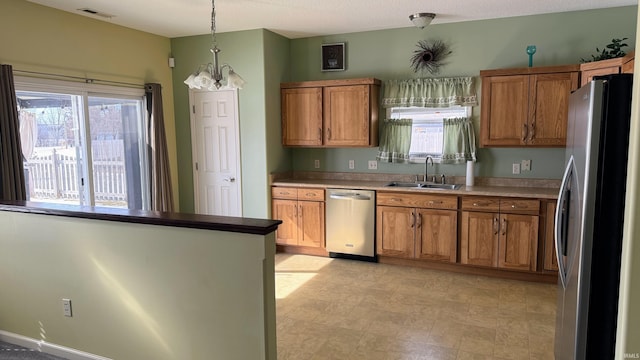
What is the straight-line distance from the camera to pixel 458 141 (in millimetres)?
4906

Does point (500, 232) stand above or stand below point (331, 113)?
below

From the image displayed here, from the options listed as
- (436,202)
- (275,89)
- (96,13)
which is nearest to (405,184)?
(436,202)

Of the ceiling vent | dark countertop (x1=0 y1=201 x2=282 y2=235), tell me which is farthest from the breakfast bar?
the ceiling vent

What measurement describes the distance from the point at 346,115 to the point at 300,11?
1.31 meters

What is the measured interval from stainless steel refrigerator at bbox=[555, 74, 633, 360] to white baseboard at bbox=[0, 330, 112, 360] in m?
2.73

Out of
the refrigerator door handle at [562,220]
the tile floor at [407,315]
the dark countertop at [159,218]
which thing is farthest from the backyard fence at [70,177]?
the refrigerator door handle at [562,220]

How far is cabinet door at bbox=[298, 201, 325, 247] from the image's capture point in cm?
512

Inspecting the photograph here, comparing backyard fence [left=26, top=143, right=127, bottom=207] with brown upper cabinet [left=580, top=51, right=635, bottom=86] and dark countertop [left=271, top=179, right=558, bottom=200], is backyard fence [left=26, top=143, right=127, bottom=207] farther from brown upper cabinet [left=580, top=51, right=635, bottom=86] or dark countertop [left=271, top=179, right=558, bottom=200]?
brown upper cabinet [left=580, top=51, right=635, bottom=86]

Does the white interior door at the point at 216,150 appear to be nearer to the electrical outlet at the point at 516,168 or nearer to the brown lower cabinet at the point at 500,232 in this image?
the brown lower cabinet at the point at 500,232

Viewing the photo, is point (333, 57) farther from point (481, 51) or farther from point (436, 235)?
point (436, 235)

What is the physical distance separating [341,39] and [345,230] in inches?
91.4

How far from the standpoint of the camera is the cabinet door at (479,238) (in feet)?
14.3

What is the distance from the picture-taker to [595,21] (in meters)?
4.32

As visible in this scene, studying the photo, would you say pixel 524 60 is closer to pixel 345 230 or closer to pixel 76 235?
pixel 345 230
